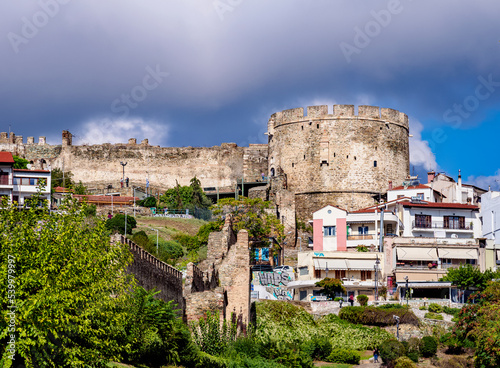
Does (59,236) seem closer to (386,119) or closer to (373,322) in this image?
(373,322)

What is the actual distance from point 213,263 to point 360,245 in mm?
20543

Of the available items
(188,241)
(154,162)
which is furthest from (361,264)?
(154,162)

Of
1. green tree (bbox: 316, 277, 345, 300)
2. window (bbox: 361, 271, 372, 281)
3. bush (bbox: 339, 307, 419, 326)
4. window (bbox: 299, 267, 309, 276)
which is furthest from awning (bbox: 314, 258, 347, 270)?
bush (bbox: 339, 307, 419, 326)

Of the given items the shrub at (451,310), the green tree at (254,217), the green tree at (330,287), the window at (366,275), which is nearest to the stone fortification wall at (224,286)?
the green tree at (330,287)

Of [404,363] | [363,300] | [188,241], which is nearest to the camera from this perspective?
[404,363]

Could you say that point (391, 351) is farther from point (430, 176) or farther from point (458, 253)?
point (430, 176)

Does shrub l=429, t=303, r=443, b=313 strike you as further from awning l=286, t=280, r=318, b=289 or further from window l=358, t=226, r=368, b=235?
window l=358, t=226, r=368, b=235

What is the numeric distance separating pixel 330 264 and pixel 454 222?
11.0m

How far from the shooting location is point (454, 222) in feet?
184

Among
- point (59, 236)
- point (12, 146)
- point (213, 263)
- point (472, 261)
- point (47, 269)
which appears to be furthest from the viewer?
point (12, 146)

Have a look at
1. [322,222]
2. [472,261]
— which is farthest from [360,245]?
[472,261]

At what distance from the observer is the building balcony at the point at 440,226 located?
182 ft

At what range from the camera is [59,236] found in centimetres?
2198

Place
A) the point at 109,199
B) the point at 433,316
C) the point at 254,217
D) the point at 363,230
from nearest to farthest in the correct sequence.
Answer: the point at 433,316 → the point at 363,230 → the point at 254,217 → the point at 109,199
